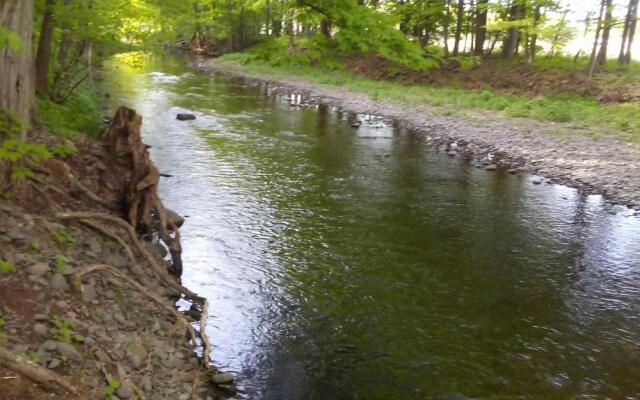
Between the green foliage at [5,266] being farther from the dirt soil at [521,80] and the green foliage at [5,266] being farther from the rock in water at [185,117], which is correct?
the dirt soil at [521,80]

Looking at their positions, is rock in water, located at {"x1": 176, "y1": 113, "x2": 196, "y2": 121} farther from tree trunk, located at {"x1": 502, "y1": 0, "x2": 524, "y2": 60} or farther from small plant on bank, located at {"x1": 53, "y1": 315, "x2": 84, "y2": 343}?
tree trunk, located at {"x1": 502, "y1": 0, "x2": 524, "y2": 60}

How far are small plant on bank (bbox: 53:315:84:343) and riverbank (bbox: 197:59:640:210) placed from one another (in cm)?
782

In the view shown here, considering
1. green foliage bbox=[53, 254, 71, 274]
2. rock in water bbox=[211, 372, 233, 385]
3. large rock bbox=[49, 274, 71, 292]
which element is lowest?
rock in water bbox=[211, 372, 233, 385]

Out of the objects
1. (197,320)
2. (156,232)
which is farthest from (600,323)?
(156,232)

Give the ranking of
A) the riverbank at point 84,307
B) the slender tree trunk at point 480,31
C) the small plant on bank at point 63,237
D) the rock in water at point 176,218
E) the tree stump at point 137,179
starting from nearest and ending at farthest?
the riverbank at point 84,307, the small plant on bank at point 63,237, the tree stump at point 137,179, the rock in water at point 176,218, the slender tree trunk at point 480,31

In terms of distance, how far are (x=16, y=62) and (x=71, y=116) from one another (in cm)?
747

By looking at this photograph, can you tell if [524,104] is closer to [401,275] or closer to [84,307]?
[401,275]

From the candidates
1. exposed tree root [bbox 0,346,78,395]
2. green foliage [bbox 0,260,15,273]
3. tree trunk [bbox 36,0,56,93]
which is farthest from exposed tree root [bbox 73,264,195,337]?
tree trunk [bbox 36,0,56,93]

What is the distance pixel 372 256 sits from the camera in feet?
34.8

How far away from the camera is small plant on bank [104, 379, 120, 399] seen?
16.4 ft

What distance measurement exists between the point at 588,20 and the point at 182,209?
26.6 m

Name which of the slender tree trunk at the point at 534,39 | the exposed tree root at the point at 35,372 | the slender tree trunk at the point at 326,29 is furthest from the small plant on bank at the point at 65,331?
the slender tree trunk at the point at 534,39

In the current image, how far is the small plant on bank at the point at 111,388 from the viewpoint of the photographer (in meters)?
5.01

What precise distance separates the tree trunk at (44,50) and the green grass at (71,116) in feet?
1.99
